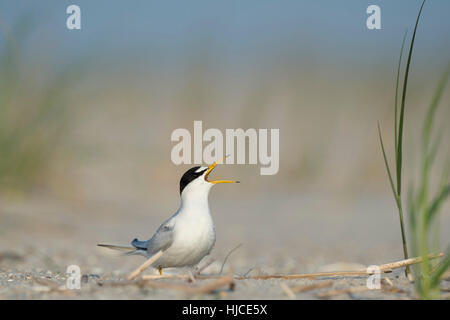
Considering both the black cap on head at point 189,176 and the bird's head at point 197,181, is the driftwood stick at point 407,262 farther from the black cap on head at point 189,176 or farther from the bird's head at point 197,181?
the black cap on head at point 189,176

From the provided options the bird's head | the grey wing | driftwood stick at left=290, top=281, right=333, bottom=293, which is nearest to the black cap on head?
the bird's head

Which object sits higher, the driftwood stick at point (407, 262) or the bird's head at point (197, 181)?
the bird's head at point (197, 181)

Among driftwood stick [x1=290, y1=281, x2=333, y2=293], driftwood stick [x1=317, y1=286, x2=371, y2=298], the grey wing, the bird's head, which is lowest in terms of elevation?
driftwood stick [x1=317, y1=286, x2=371, y2=298]

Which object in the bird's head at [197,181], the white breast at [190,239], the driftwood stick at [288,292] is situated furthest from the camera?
the bird's head at [197,181]

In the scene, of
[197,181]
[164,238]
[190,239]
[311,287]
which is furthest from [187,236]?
[311,287]

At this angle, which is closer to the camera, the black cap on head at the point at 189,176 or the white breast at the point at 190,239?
the white breast at the point at 190,239

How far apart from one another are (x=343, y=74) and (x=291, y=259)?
15.0 meters

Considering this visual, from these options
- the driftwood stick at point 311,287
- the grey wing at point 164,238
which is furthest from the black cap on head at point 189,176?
the driftwood stick at point 311,287

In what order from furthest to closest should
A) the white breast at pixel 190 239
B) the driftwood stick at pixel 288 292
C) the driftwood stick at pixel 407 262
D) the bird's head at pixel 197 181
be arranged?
1. the bird's head at pixel 197 181
2. the white breast at pixel 190 239
3. the driftwood stick at pixel 407 262
4. the driftwood stick at pixel 288 292

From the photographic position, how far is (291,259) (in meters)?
4.84

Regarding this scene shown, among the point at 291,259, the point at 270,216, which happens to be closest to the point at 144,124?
the point at 270,216

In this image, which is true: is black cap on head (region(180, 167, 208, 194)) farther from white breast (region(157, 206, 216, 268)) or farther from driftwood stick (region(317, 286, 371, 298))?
driftwood stick (region(317, 286, 371, 298))

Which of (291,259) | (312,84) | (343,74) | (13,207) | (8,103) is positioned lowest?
(291,259)
